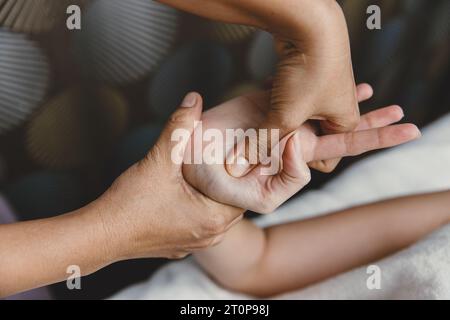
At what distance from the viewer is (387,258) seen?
87cm

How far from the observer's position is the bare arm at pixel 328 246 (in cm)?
89

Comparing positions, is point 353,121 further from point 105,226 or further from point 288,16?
point 105,226

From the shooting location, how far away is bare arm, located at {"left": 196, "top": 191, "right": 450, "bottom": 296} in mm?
890

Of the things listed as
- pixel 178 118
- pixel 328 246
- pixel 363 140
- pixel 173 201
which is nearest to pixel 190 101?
pixel 178 118

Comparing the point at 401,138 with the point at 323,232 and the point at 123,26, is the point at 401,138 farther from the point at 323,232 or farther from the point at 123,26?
the point at 123,26

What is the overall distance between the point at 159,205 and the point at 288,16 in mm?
331

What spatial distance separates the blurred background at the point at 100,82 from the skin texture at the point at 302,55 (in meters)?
0.36

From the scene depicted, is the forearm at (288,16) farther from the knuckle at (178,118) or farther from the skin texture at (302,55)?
the knuckle at (178,118)

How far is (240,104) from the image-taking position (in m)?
0.77

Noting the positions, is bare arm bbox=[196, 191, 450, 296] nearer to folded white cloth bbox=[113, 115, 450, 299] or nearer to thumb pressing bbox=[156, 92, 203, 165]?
folded white cloth bbox=[113, 115, 450, 299]

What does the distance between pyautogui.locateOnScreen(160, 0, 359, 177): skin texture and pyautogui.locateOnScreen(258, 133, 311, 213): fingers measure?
32 mm

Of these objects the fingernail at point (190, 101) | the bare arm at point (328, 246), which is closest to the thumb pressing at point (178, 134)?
the fingernail at point (190, 101)

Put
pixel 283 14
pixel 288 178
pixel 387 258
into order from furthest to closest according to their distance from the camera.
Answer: pixel 387 258, pixel 288 178, pixel 283 14

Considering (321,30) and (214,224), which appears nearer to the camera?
(321,30)
